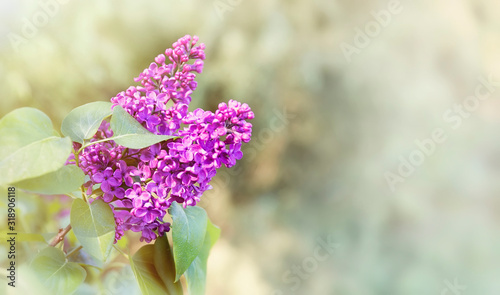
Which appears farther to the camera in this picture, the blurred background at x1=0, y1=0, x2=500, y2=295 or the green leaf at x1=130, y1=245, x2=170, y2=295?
the blurred background at x1=0, y1=0, x2=500, y2=295

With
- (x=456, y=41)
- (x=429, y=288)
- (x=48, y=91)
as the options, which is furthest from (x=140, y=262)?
(x=456, y=41)

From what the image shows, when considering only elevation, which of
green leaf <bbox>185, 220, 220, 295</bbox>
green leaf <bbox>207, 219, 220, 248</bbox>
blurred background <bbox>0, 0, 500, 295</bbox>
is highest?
blurred background <bbox>0, 0, 500, 295</bbox>

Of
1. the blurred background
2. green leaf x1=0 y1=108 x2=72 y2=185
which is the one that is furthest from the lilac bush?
the blurred background

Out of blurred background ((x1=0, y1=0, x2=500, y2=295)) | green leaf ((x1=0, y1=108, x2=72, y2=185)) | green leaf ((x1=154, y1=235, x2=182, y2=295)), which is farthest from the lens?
blurred background ((x1=0, y1=0, x2=500, y2=295))

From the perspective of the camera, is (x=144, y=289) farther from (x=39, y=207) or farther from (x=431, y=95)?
(x=431, y=95)

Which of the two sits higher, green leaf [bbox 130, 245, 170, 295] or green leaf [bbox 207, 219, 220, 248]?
green leaf [bbox 207, 219, 220, 248]

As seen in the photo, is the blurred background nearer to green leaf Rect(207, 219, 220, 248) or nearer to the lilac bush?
green leaf Rect(207, 219, 220, 248)

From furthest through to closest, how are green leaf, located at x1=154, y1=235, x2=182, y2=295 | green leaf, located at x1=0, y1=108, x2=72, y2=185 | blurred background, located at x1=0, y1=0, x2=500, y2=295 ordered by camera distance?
blurred background, located at x1=0, y1=0, x2=500, y2=295 → green leaf, located at x1=154, y1=235, x2=182, y2=295 → green leaf, located at x1=0, y1=108, x2=72, y2=185

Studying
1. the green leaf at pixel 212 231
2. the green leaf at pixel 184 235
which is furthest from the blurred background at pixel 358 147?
the green leaf at pixel 184 235
